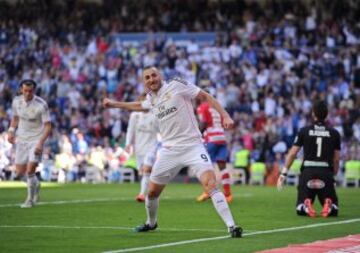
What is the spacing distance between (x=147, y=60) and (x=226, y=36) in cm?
316

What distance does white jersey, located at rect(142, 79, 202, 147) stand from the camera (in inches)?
565

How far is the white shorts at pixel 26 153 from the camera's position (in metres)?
20.1

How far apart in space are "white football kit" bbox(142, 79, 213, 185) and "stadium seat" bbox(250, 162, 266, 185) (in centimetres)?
2010

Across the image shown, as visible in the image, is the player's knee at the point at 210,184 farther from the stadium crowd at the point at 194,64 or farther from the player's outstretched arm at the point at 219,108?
the stadium crowd at the point at 194,64

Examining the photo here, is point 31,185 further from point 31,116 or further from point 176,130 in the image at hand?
point 176,130

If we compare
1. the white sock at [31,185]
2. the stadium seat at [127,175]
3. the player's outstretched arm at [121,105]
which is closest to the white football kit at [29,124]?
the white sock at [31,185]

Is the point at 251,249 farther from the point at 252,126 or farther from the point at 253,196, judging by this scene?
the point at 252,126

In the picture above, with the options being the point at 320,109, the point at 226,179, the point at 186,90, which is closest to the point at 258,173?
the point at 226,179

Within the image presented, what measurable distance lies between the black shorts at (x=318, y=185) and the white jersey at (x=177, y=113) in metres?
4.20

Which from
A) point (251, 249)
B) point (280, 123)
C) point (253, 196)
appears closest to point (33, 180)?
point (253, 196)

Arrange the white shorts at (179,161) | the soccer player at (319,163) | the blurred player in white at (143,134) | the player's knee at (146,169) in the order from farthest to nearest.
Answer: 1. the blurred player in white at (143,134)
2. the player's knee at (146,169)
3. the soccer player at (319,163)
4. the white shorts at (179,161)

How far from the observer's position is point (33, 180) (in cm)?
2048

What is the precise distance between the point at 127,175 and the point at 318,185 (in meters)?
19.0

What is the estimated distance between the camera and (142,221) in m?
17.2
